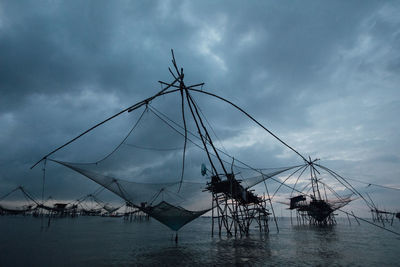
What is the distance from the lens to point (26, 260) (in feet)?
27.9

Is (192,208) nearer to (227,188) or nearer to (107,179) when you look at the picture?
(227,188)

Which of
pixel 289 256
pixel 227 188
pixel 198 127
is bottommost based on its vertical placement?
pixel 289 256

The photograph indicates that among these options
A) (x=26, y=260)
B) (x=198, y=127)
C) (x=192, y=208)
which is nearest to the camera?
(x=26, y=260)

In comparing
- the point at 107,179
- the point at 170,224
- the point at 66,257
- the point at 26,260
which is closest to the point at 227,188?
the point at 170,224

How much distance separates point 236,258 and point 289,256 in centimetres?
269

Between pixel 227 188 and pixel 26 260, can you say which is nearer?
pixel 26 260

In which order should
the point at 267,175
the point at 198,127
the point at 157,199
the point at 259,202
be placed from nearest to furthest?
the point at 198,127 → the point at 157,199 → the point at 267,175 → the point at 259,202

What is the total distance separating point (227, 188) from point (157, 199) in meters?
5.87

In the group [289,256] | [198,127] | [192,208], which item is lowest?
[289,256]

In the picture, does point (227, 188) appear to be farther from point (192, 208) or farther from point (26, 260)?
point (26, 260)

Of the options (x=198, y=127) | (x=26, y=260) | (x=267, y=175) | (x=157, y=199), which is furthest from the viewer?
(x=267, y=175)

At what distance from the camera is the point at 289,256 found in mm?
9820

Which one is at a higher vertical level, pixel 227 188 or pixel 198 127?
pixel 198 127

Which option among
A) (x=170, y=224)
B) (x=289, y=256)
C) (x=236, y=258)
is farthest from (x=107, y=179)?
(x=289, y=256)
